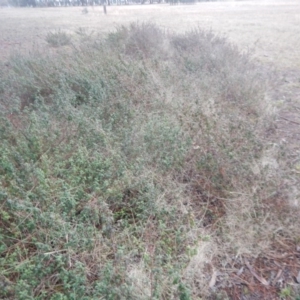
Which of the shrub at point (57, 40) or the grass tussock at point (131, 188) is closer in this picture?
the grass tussock at point (131, 188)

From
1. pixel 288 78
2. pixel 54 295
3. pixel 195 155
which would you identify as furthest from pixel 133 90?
pixel 288 78

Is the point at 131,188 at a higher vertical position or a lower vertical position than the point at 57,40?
lower

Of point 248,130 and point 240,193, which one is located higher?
point 248,130

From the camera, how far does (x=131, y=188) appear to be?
2.90 meters

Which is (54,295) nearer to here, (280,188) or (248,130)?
(280,188)

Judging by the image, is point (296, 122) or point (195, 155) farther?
point (296, 122)

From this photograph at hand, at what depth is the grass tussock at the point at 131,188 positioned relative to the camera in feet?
7.09

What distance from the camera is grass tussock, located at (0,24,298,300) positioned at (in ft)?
7.09

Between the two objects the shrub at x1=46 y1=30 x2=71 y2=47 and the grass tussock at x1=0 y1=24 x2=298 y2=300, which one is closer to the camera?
the grass tussock at x1=0 y1=24 x2=298 y2=300

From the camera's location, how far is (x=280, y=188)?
2.94 metres

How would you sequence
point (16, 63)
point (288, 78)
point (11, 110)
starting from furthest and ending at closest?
point (288, 78), point (16, 63), point (11, 110)

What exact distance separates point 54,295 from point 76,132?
200 centimetres

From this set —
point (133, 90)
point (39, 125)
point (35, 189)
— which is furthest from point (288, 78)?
point (35, 189)

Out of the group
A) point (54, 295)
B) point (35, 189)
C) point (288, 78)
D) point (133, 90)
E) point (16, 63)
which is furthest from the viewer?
point (288, 78)
